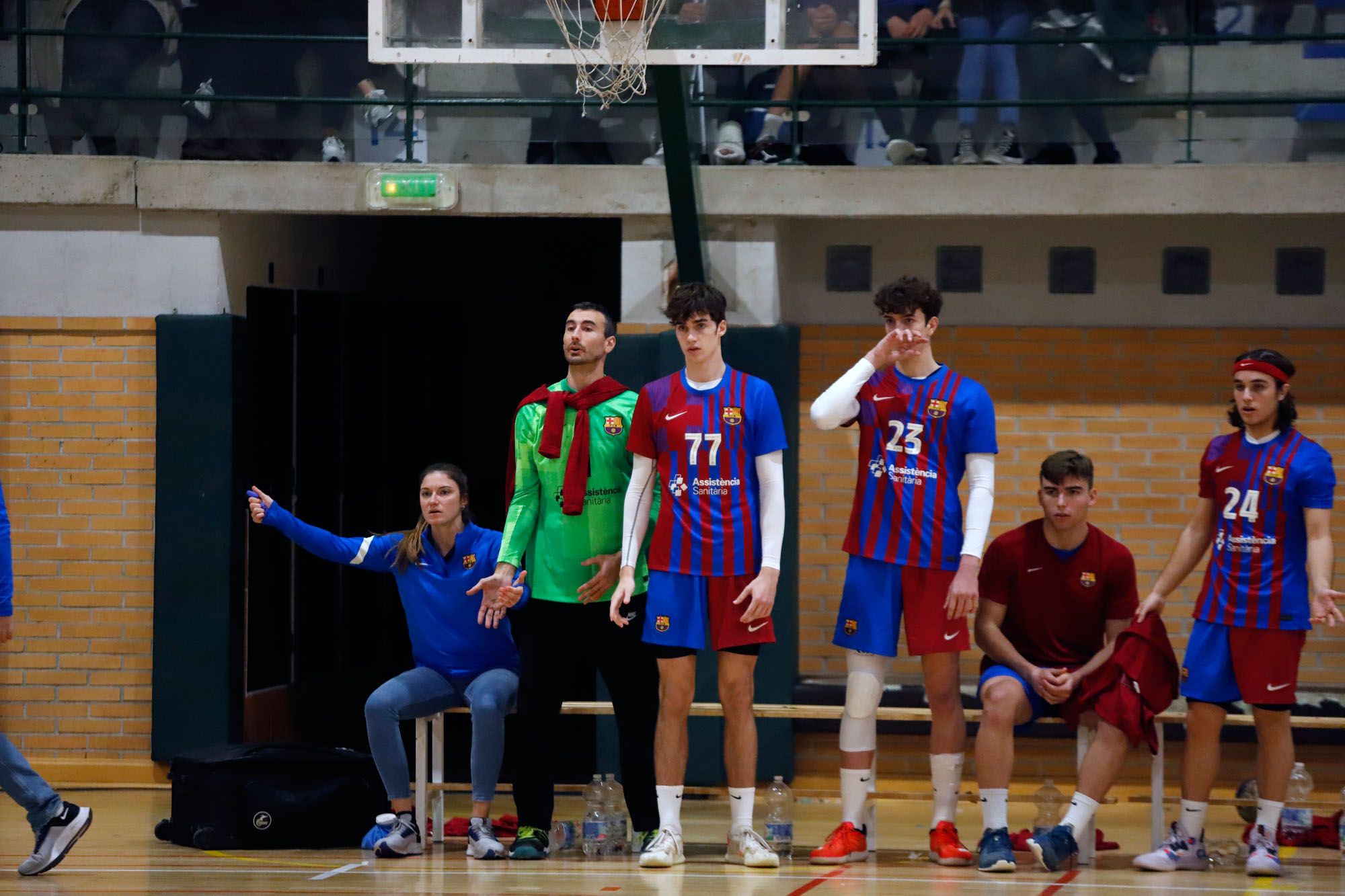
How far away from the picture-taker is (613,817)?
6359 millimetres

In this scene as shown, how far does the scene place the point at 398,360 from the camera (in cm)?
1070

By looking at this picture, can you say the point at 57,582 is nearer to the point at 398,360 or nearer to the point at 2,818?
the point at 2,818

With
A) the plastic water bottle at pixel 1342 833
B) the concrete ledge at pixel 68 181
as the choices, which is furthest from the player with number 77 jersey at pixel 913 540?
the concrete ledge at pixel 68 181

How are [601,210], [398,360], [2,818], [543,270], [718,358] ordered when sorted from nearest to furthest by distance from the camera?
[718,358] < [2,818] < [601,210] < [398,360] < [543,270]

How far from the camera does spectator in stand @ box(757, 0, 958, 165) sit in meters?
8.34

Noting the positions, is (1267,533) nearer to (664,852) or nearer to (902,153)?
(664,852)

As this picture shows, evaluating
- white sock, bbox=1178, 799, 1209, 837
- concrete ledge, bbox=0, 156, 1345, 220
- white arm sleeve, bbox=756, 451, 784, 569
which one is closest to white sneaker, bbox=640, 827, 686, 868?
white arm sleeve, bbox=756, 451, 784, 569

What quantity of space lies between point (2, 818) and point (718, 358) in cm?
381

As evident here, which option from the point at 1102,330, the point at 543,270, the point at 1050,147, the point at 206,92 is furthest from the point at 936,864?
the point at 543,270

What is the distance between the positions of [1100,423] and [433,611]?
140 inches

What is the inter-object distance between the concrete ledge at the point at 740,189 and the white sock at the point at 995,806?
3.12 meters

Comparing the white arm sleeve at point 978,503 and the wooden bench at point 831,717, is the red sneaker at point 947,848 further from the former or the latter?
the white arm sleeve at point 978,503

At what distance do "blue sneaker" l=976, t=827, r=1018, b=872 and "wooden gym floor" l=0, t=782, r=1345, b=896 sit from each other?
55 mm

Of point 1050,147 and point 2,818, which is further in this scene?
point 1050,147
